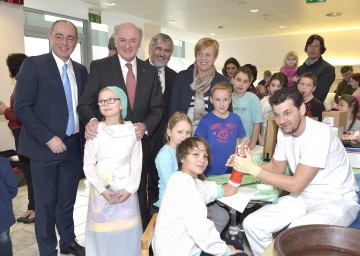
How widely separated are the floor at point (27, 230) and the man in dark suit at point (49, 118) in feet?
1.89

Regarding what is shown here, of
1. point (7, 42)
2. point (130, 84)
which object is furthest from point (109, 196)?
point (7, 42)

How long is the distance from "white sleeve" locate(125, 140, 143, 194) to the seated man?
65 cm

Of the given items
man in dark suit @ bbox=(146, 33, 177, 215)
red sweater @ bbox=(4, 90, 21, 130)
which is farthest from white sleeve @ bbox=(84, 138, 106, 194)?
red sweater @ bbox=(4, 90, 21, 130)

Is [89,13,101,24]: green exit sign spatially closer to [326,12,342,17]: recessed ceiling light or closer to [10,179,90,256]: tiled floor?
[10,179,90,256]: tiled floor

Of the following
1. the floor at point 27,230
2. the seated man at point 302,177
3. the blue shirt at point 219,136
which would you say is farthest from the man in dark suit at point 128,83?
the floor at point 27,230

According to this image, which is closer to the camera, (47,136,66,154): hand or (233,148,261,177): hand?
(233,148,261,177): hand

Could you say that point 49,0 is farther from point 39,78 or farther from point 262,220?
point 262,220

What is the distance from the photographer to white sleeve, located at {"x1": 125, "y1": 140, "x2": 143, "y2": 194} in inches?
86.0

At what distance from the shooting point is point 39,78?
7.54ft

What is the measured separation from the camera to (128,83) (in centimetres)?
247

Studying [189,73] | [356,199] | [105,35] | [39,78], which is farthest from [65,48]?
[105,35]

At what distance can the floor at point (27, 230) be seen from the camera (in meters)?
2.85

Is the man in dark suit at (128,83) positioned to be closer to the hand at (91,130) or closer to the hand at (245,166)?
the hand at (91,130)

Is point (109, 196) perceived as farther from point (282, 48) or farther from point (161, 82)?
point (282, 48)
